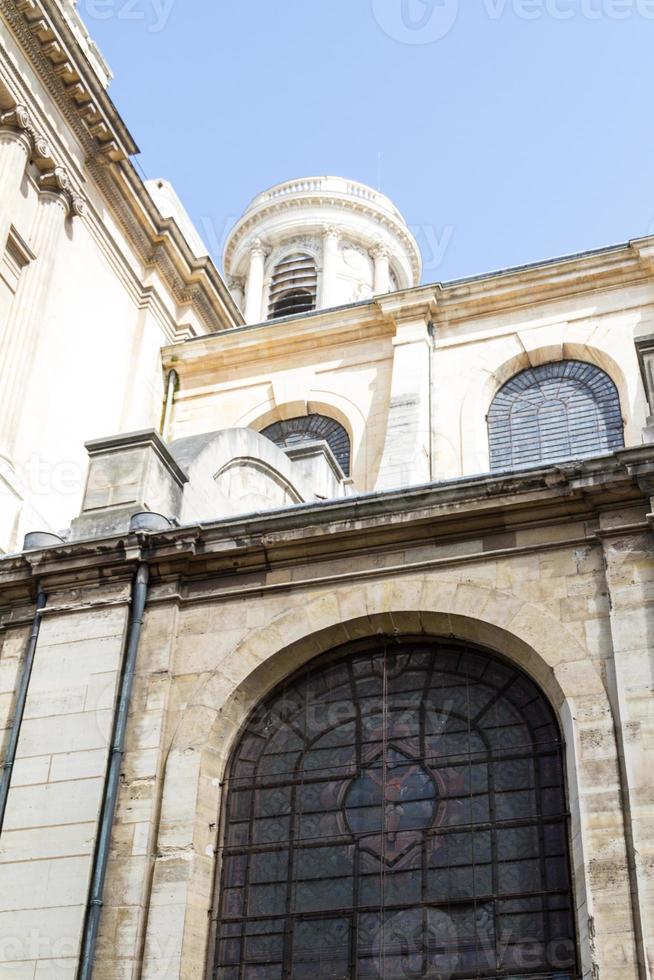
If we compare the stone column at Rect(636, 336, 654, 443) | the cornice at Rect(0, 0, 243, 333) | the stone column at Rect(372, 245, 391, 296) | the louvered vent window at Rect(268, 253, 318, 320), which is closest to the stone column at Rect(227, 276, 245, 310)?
the louvered vent window at Rect(268, 253, 318, 320)

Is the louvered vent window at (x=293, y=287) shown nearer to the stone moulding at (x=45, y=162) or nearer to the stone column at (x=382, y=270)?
the stone column at (x=382, y=270)

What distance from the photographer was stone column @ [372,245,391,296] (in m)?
31.6

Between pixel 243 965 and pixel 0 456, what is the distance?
805 centimetres

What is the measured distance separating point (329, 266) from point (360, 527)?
2135 centimetres

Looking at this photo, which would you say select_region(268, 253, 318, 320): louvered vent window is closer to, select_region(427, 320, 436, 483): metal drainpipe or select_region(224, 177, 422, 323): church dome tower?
select_region(224, 177, 422, 323): church dome tower

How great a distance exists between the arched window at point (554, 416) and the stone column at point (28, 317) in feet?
21.0

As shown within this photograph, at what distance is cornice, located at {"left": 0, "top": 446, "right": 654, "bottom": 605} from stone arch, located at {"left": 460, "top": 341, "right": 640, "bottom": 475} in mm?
6967

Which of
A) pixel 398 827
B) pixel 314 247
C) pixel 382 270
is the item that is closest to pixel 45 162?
pixel 398 827

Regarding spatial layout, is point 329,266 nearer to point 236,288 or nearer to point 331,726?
point 236,288

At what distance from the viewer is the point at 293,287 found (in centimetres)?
3094

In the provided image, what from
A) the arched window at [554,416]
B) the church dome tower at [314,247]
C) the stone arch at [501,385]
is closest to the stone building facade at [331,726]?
the stone arch at [501,385]

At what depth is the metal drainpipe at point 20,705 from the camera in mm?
9766

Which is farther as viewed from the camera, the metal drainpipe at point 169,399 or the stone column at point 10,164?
the metal drainpipe at point 169,399

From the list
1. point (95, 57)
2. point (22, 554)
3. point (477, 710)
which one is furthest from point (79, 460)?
point (95, 57)
